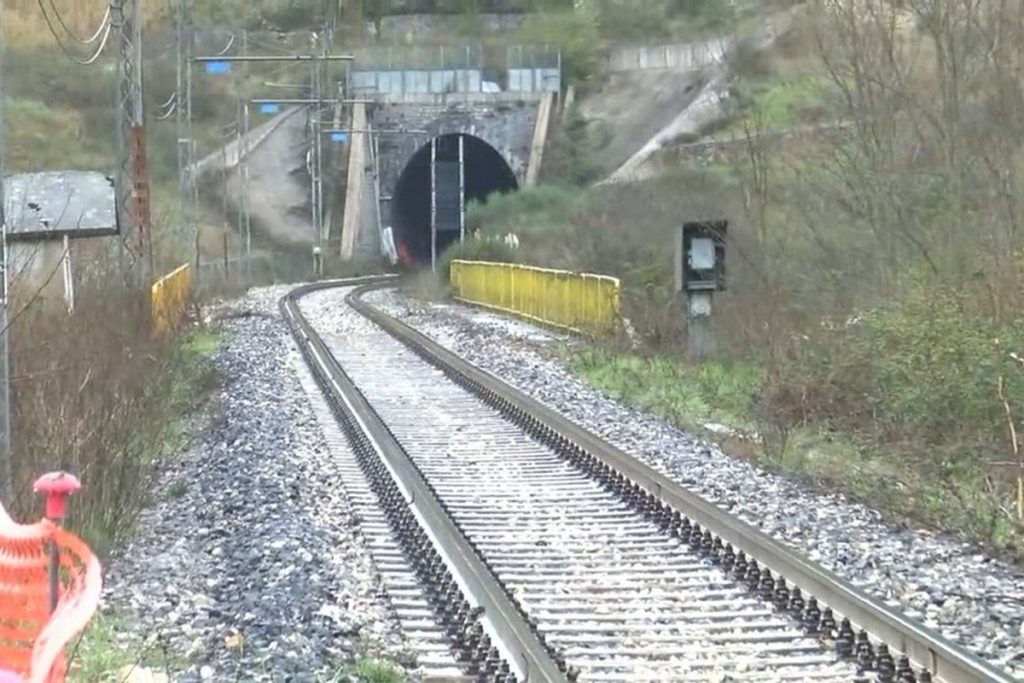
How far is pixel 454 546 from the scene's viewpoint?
8.77 metres

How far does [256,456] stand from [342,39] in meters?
77.6

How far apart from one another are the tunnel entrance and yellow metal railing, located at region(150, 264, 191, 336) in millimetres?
35522

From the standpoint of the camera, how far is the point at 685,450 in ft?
43.3

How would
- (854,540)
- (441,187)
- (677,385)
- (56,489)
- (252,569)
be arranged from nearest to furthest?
(56,489)
(252,569)
(854,540)
(677,385)
(441,187)

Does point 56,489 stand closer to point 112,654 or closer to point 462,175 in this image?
point 112,654

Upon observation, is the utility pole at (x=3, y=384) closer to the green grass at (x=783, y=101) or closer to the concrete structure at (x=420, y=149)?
the green grass at (x=783, y=101)

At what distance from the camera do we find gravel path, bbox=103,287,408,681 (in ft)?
22.2

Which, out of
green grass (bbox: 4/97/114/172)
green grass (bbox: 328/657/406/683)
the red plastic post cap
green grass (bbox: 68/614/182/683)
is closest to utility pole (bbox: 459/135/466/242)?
green grass (bbox: 4/97/114/172)

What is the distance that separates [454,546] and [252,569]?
1.14m

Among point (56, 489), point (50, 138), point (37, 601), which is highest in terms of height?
point (50, 138)

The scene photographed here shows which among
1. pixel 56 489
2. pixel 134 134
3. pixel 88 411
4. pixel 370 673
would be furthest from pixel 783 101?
pixel 56 489

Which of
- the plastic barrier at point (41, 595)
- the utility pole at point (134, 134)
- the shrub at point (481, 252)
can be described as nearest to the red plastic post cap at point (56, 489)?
the plastic barrier at point (41, 595)

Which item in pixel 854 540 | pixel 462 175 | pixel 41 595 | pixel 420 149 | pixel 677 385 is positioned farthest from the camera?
pixel 420 149

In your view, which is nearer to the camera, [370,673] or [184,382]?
[370,673]
